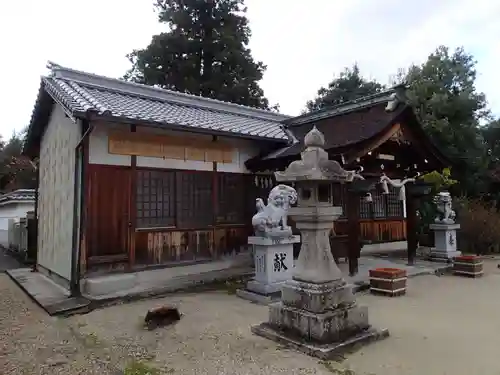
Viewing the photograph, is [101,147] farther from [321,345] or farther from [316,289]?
[321,345]

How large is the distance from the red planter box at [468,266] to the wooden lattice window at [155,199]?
24.3ft

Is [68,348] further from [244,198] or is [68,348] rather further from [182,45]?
[182,45]

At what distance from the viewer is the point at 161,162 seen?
8406mm

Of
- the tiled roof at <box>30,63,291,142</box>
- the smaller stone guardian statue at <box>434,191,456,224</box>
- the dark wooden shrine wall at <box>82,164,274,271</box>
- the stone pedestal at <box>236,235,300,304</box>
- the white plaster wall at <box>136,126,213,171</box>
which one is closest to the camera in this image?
the stone pedestal at <box>236,235,300,304</box>

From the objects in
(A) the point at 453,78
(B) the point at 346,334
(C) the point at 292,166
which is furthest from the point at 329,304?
(A) the point at 453,78

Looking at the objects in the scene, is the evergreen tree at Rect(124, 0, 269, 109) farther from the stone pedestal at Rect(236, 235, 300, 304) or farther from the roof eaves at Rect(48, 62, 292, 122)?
the stone pedestal at Rect(236, 235, 300, 304)

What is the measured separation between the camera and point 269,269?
23.1 feet

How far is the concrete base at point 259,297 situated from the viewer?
6.77 m

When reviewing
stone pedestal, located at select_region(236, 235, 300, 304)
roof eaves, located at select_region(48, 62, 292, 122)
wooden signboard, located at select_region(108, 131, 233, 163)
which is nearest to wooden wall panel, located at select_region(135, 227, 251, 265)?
wooden signboard, located at select_region(108, 131, 233, 163)

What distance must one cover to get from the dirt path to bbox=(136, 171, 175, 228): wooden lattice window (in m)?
1.83

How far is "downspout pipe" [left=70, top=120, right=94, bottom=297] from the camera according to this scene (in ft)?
23.2

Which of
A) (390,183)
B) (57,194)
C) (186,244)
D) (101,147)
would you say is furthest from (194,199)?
(390,183)

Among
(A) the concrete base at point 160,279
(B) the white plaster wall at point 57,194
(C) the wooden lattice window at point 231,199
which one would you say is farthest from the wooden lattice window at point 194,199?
(B) the white plaster wall at point 57,194

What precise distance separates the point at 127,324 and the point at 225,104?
8474 millimetres
